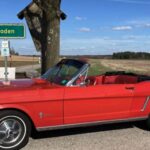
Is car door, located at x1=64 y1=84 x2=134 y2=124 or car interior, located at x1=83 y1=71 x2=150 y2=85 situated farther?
car interior, located at x1=83 y1=71 x2=150 y2=85

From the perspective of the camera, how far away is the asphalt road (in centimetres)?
614

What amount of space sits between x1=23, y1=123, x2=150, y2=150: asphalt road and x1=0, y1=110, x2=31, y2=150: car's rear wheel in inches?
6.7

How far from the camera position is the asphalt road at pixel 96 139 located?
6.14 metres

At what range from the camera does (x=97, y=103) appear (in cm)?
661

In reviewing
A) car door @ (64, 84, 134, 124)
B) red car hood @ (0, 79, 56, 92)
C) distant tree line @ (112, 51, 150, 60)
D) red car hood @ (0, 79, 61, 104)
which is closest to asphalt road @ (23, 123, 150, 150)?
car door @ (64, 84, 134, 124)

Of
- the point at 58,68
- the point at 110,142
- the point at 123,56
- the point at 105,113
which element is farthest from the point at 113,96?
the point at 123,56

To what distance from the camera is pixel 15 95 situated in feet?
19.5

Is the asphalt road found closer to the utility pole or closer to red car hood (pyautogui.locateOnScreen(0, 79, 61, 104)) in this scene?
red car hood (pyautogui.locateOnScreen(0, 79, 61, 104))

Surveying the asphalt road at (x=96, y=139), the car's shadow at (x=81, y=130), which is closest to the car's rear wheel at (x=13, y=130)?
Answer: the asphalt road at (x=96, y=139)

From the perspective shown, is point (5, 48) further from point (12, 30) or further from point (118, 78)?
point (118, 78)

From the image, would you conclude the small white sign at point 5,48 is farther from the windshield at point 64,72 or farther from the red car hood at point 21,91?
the red car hood at point 21,91

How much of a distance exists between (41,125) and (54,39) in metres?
5.97

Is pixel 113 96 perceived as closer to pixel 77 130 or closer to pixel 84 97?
pixel 84 97

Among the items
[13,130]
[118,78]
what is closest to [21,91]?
[13,130]
